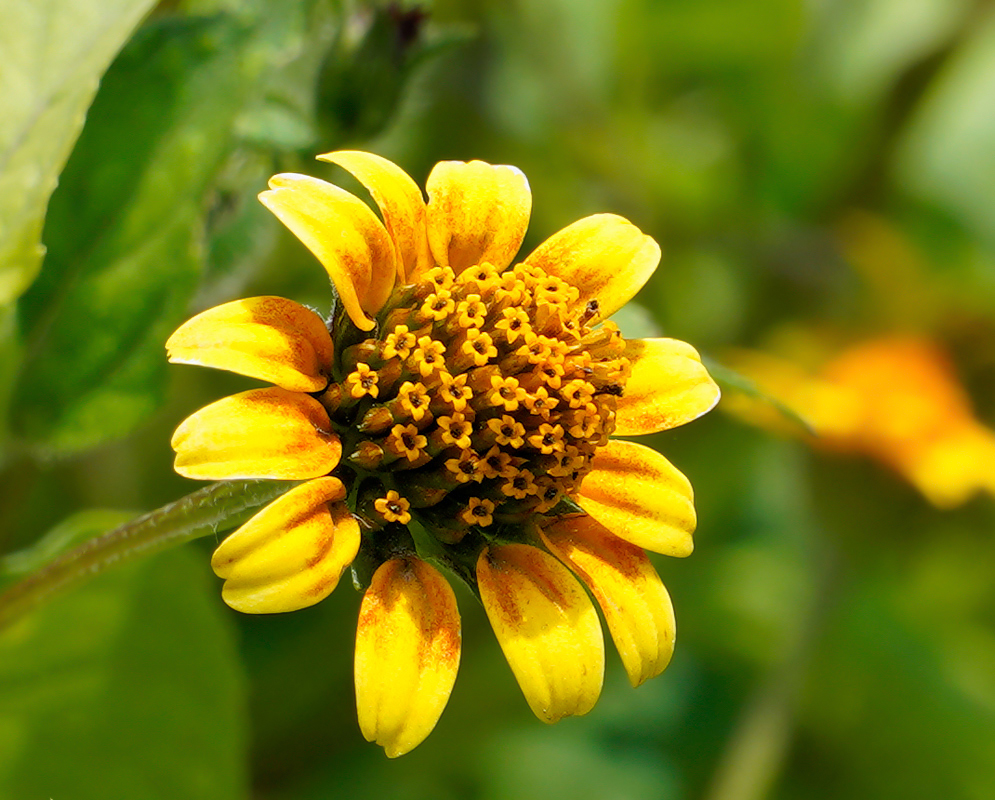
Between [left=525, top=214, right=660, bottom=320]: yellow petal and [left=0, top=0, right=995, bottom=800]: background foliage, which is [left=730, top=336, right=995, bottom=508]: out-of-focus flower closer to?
[left=0, top=0, right=995, bottom=800]: background foliage

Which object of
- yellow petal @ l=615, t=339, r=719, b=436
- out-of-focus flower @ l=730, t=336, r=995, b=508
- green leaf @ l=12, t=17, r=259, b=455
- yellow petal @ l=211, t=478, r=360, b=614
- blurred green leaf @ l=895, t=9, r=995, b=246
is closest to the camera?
yellow petal @ l=211, t=478, r=360, b=614

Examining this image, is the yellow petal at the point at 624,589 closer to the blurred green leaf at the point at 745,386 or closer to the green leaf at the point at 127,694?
the blurred green leaf at the point at 745,386

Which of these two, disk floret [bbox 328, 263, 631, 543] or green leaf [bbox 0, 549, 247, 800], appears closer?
disk floret [bbox 328, 263, 631, 543]

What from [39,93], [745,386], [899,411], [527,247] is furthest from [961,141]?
[39,93]

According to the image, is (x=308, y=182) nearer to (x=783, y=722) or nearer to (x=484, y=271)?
(x=484, y=271)

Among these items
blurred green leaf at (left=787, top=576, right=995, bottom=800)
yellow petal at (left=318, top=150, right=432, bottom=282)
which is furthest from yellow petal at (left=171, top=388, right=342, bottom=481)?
blurred green leaf at (left=787, top=576, right=995, bottom=800)

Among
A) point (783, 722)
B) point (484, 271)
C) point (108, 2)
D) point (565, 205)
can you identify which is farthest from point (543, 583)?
point (565, 205)
